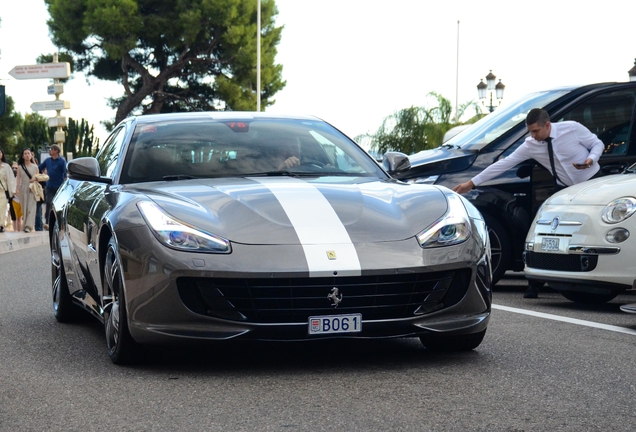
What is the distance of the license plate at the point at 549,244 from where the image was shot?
820cm

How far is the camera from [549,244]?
27.1 feet

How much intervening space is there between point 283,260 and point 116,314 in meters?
1.00

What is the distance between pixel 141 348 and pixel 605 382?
216cm

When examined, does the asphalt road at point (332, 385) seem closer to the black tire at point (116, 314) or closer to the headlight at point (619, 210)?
the black tire at point (116, 314)

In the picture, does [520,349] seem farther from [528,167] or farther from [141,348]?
[528,167]

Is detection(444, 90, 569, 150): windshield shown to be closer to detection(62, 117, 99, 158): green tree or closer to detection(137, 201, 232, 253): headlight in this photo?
detection(137, 201, 232, 253): headlight

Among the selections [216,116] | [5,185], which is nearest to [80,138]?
[5,185]

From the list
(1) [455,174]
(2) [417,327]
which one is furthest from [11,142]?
(2) [417,327]

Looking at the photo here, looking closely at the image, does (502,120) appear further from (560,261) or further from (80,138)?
(80,138)

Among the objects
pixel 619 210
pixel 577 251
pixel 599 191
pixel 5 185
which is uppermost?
pixel 599 191

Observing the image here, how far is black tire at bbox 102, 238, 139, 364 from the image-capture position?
5.30 metres

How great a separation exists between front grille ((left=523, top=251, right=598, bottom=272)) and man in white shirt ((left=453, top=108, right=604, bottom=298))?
3.29ft

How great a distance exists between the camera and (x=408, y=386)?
4805mm

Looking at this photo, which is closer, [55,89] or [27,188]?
[27,188]
